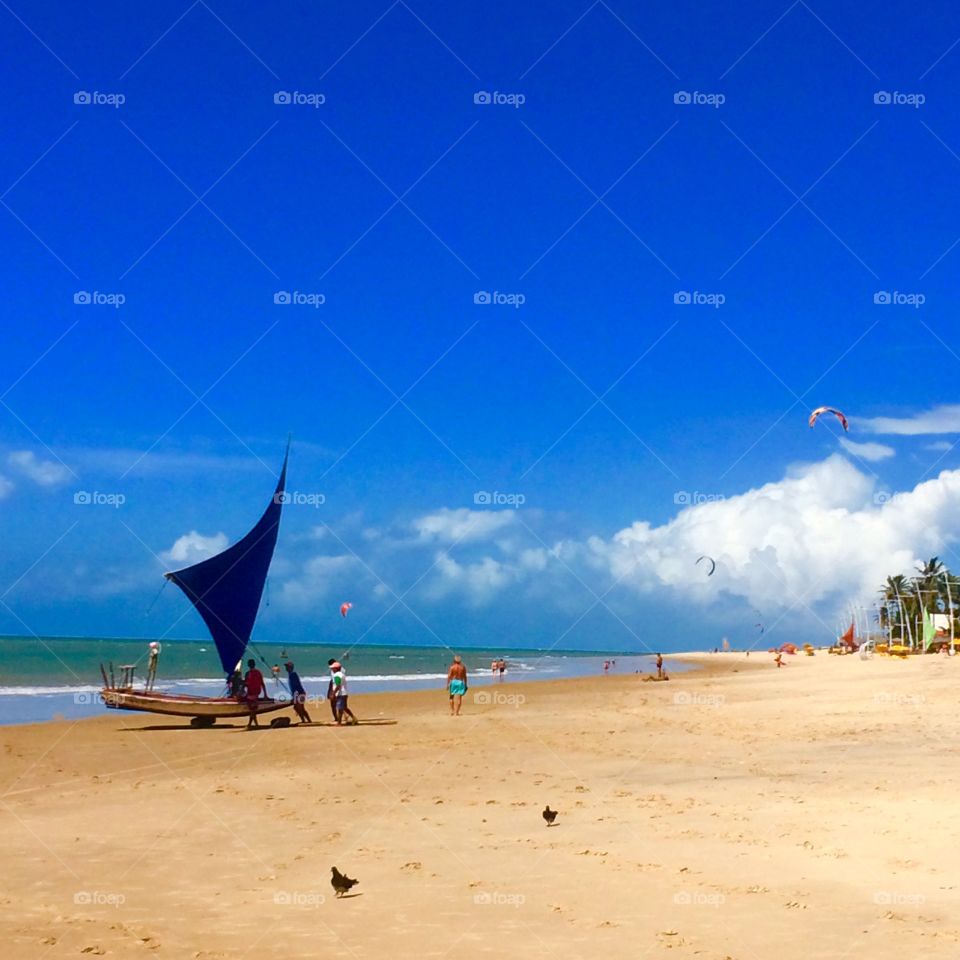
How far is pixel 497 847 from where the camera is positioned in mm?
10469

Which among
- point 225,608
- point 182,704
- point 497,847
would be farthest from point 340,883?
point 225,608

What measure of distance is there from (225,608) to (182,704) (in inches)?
106

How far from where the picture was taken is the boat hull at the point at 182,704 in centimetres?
2459

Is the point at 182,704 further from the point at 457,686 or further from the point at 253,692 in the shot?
the point at 457,686

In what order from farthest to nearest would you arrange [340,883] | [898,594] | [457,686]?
[898,594], [457,686], [340,883]

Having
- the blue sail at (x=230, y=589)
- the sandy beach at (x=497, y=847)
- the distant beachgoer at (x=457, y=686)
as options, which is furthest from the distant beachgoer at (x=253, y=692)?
the distant beachgoer at (x=457, y=686)

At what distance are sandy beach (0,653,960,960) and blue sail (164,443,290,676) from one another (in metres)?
6.01

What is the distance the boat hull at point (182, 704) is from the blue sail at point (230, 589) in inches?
57.1

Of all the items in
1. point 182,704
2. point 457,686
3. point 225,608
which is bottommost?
point 182,704

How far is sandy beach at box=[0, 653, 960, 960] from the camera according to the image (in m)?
7.67

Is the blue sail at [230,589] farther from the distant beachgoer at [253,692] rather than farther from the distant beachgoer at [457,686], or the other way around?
the distant beachgoer at [457,686]

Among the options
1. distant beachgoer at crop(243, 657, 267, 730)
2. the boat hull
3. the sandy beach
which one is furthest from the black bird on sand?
the boat hull

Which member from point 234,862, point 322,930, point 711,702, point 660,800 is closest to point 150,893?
point 234,862

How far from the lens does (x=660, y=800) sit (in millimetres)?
12641
